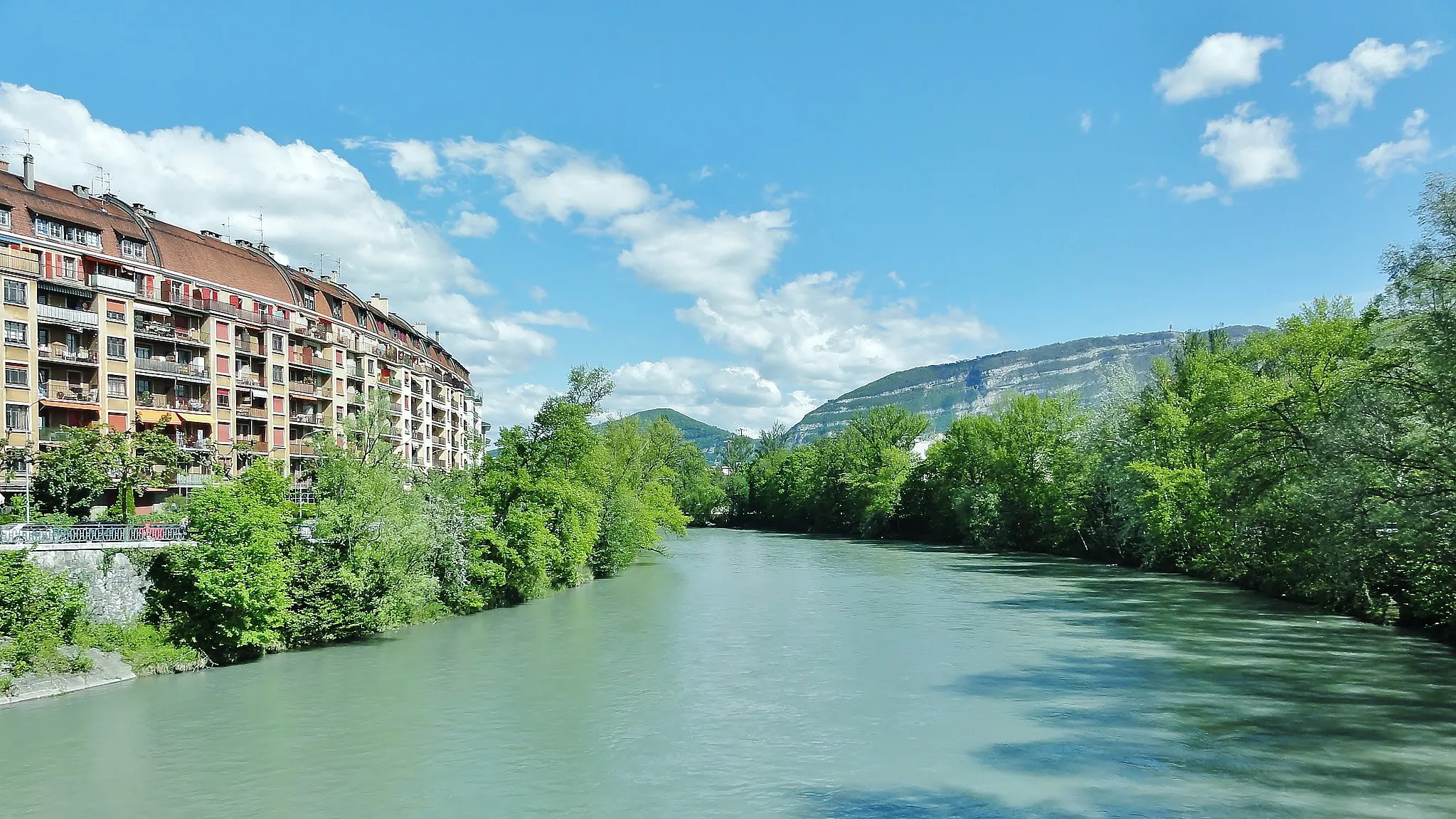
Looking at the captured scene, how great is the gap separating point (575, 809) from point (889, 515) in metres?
75.5

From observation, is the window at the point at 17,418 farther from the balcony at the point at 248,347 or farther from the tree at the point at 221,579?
the tree at the point at 221,579

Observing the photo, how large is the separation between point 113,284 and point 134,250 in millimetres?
3988

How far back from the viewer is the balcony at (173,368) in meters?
48.0

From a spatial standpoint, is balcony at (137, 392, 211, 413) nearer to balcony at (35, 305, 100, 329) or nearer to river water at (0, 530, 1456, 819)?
balcony at (35, 305, 100, 329)

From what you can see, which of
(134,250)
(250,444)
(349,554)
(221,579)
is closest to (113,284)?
(134,250)

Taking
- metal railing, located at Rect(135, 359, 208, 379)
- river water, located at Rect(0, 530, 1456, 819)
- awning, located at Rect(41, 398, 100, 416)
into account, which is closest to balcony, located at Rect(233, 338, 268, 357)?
metal railing, located at Rect(135, 359, 208, 379)

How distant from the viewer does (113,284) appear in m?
45.3

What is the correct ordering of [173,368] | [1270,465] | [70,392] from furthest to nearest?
→ 1. [173,368]
2. [70,392]
3. [1270,465]

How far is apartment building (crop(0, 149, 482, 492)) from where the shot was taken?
41531 millimetres

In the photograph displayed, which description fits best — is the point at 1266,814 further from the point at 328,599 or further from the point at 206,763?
the point at 328,599

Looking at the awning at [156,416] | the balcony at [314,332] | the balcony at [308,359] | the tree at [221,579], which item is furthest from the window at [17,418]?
the tree at [221,579]

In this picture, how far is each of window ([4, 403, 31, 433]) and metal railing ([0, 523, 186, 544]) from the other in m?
18.9

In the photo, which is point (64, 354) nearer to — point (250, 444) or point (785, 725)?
point (250, 444)

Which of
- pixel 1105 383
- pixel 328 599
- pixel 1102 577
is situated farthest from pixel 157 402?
pixel 1105 383
